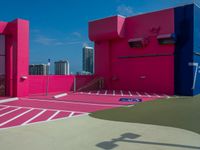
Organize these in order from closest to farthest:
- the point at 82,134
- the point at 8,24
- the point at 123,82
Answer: the point at 82,134, the point at 8,24, the point at 123,82

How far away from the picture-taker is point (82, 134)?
216 inches

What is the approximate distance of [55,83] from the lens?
57.0 ft

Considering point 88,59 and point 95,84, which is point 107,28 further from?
point 88,59

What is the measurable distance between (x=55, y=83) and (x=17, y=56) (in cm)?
447

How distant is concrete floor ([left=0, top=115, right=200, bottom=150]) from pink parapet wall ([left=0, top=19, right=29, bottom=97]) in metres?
8.02

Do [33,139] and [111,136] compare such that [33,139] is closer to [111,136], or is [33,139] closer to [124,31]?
[111,136]

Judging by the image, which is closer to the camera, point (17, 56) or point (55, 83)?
point (17, 56)

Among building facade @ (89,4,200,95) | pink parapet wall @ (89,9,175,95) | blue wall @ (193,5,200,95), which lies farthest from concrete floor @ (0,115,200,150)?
pink parapet wall @ (89,9,175,95)

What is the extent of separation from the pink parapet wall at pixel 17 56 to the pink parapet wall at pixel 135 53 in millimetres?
7817

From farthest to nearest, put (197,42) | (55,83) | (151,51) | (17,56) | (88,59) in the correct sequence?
1. (88,59)
2. (151,51)
3. (55,83)
4. (197,42)
5. (17,56)

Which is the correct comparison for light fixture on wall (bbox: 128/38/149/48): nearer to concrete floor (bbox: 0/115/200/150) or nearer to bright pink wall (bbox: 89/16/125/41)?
bright pink wall (bbox: 89/16/125/41)

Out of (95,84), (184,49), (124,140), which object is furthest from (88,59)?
(124,140)

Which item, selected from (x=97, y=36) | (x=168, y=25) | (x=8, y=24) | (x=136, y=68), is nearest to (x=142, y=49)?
(x=136, y=68)

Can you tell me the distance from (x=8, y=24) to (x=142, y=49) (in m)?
10.3
